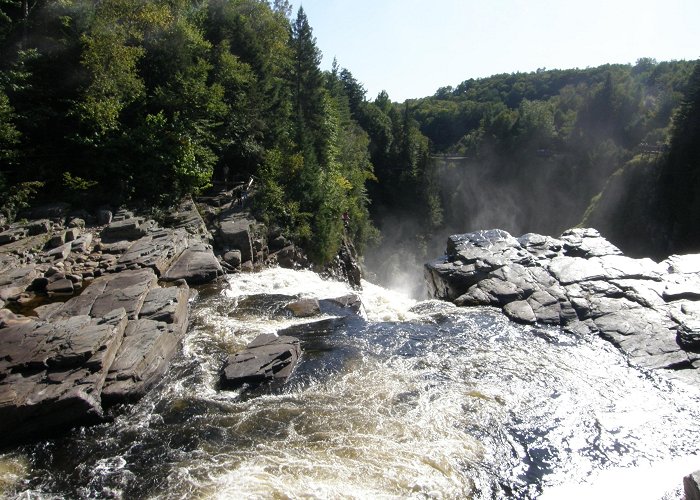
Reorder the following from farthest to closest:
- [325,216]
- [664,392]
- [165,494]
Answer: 1. [325,216]
2. [664,392]
3. [165,494]

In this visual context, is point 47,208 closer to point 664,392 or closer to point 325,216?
point 325,216

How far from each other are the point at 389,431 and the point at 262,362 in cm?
415

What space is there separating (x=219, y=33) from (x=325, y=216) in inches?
683

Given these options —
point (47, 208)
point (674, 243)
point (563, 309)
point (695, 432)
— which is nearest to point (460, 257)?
point (563, 309)

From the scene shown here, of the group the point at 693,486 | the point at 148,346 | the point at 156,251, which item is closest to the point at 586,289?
the point at 693,486

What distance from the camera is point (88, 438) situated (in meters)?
9.08

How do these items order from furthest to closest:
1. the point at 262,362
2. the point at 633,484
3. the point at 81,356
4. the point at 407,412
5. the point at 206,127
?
1. the point at 206,127
2. the point at 262,362
3. the point at 81,356
4. the point at 407,412
5. the point at 633,484

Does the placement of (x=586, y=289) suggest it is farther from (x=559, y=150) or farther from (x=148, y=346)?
(x=559, y=150)

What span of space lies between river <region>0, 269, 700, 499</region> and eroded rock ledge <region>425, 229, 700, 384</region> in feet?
5.46

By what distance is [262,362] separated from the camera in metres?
11.5

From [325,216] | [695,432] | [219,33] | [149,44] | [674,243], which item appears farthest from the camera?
[674,243]

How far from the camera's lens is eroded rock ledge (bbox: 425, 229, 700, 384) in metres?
14.3

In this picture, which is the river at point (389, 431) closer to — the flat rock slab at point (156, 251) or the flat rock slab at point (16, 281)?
the flat rock slab at point (156, 251)

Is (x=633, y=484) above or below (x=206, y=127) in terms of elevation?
below
